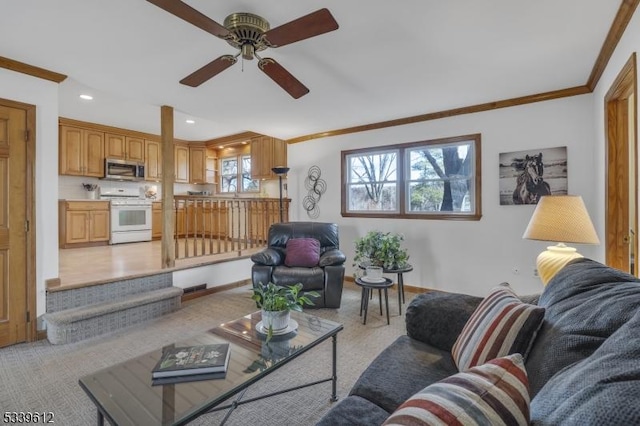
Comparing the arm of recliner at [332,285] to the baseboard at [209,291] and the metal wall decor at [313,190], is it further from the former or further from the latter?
the metal wall decor at [313,190]

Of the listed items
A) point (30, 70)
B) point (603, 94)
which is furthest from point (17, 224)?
point (603, 94)

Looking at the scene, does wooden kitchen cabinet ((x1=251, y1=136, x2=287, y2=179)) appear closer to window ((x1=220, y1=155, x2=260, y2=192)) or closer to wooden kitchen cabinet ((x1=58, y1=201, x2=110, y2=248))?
window ((x1=220, y1=155, x2=260, y2=192))

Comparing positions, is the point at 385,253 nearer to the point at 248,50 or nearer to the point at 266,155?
the point at 248,50

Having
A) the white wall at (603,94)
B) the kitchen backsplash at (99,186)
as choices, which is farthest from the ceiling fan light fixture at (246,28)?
the kitchen backsplash at (99,186)

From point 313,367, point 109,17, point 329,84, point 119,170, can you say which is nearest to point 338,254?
point 313,367

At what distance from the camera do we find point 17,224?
9.11ft

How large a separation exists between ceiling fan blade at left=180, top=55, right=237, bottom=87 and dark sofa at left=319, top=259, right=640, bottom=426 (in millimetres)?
1982

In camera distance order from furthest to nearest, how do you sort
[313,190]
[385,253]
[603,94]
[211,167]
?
[211,167] < [313,190] < [385,253] < [603,94]

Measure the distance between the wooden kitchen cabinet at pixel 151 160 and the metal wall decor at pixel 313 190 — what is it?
3.44 meters

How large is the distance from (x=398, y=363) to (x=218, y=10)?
2.30m

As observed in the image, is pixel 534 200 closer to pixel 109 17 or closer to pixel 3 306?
pixel 109 17

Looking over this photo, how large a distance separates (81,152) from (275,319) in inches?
232

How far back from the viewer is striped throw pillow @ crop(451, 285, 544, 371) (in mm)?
1189

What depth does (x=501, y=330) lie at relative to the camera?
1238 mm
